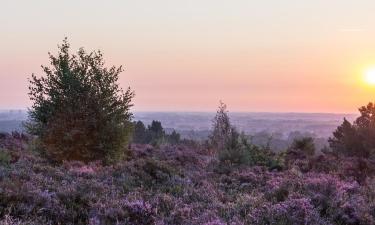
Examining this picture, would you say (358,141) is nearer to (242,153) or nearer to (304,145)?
(304,145)

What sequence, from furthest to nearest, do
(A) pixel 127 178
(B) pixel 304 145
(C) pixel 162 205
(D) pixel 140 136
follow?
(D) pixel 140 136, (B) pixel 304 145, (A) pixel 127 178, (C) pixel 162 205

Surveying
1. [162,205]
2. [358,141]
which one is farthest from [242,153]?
[358,141]

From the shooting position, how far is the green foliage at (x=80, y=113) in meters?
22.4

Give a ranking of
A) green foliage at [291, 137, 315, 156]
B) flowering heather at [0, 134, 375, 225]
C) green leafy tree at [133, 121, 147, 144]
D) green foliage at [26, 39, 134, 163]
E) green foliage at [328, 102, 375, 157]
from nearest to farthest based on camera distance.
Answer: flowering heather at [0, 134, 375, 225]
green foliage at [26, 39, 134, 163]
green foliage at [328, 102, 375, 157]
green foliage at [291, 137, 315, 156]
green leafy tree at [133, 121, 147, 144]

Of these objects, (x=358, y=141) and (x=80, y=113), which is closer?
(x=80, y=113)

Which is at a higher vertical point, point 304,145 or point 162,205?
point 162,205

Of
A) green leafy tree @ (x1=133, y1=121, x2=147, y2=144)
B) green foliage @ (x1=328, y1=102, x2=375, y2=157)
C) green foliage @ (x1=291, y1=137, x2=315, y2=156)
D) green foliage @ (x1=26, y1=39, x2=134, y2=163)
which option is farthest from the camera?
green leafy tree @ (x1=133, y1=121, x2=147, y2=144)

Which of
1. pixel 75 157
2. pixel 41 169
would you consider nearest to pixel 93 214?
pixel 41 169

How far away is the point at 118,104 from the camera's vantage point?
23844 millimetres

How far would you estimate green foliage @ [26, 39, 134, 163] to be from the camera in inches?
882

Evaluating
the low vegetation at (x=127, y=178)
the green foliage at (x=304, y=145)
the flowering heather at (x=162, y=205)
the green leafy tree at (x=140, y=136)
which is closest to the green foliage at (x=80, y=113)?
the low vegetation at (x=127, y=178)

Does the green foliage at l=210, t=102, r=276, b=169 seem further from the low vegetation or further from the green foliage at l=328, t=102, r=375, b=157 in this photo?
the green foliage at l=328, t=102, r=375, b=157

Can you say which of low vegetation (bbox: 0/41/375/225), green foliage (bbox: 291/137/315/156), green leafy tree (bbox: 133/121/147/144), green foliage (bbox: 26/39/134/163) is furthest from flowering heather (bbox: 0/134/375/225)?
green leafy tree (bbox: 133/121/147/144)

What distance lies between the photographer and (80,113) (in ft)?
75.3
